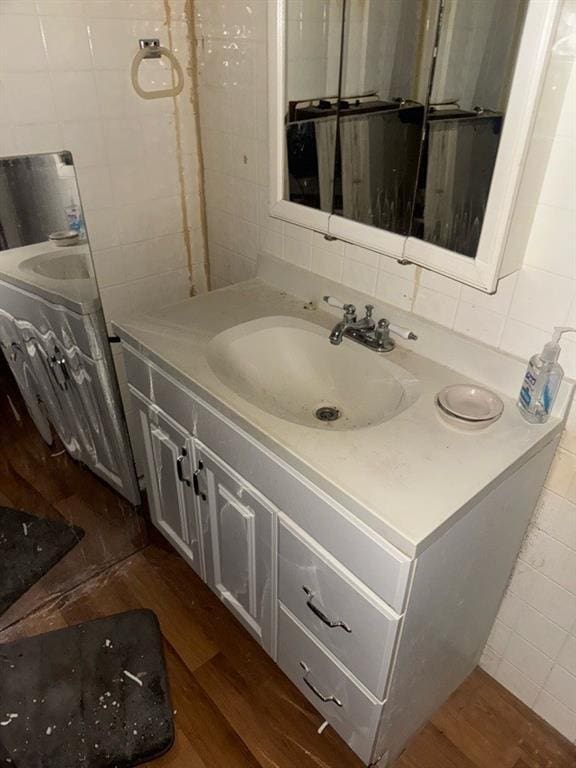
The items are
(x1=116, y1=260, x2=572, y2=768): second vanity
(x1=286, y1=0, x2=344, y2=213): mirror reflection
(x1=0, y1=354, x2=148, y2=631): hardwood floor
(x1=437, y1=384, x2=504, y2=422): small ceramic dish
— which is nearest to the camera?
(x1=116, y1=260, x2=572, y2=768): second vanity

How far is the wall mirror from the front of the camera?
1.34 metres

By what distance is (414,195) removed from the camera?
118 centimetres

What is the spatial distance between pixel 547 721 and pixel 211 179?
182 centimetres

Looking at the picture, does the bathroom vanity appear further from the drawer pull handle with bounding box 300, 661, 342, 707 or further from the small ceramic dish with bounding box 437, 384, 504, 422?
the small ceramic dish with bounding box 437, 384, 504, 422

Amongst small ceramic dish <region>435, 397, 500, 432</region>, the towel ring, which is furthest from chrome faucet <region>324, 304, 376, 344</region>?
the towel ring

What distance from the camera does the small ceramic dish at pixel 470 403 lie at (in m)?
1.06

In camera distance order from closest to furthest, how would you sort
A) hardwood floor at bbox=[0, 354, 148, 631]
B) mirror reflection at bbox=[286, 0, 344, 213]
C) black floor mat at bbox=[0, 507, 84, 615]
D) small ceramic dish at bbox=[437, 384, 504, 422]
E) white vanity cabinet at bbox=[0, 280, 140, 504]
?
small ceramic dish at bbox=[437, 384, 504, 422]
mirror reflection at bbox=[286, 0, 344, 213]
white vanity cabinet at bbox=[0, 280, 140, 504]
hardwood floor at bbox=[0, 354, 148, 631]
black floor mat at bbox=[0, 507, 84, 615]

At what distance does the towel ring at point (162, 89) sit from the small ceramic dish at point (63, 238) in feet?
1.45

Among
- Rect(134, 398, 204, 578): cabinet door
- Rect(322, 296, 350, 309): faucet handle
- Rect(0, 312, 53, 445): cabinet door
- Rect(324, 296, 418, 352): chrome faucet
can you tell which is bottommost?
Rect(134, 398, 204, 578): cabinet door

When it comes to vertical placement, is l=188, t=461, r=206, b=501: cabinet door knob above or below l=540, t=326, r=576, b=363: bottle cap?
below

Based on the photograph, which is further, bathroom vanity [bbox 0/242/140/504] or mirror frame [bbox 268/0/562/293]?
bathroom vanity [bbox 0/242/140/504]

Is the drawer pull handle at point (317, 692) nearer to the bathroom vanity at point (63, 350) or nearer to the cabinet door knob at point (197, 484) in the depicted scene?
the cabinet door knob at point (197, 484)

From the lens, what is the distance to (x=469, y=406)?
111cm

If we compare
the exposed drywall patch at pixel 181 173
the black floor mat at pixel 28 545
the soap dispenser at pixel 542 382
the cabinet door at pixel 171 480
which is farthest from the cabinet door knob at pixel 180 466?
the soap dispenser at pixel 542 382
